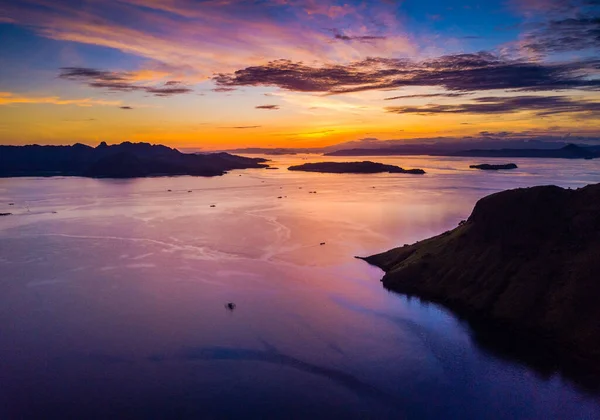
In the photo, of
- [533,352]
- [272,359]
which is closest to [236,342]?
[272,359]

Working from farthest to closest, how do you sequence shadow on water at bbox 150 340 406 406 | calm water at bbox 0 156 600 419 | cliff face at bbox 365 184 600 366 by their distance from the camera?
cliff face at bbox 365 184 600 366 < shadow on water at bbox 150 340 406 406 < calm water at bbox 0 156 600 419

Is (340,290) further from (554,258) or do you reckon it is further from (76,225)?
(76,225)

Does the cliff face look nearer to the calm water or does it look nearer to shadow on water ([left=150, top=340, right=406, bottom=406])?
the calm water

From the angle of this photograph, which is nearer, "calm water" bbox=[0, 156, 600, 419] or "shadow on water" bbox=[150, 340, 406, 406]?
"calm water" bbox=[0, 156, 600, 419]

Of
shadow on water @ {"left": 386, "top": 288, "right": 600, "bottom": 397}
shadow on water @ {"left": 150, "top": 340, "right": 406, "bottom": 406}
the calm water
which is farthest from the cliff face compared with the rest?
shadow on water @ {"left": 150, "top": 340, "right": 406, "bottom": 406}

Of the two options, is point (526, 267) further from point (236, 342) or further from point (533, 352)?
point (236, 342)

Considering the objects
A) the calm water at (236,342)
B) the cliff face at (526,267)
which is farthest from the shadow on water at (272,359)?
the cliff face at (526,267)
